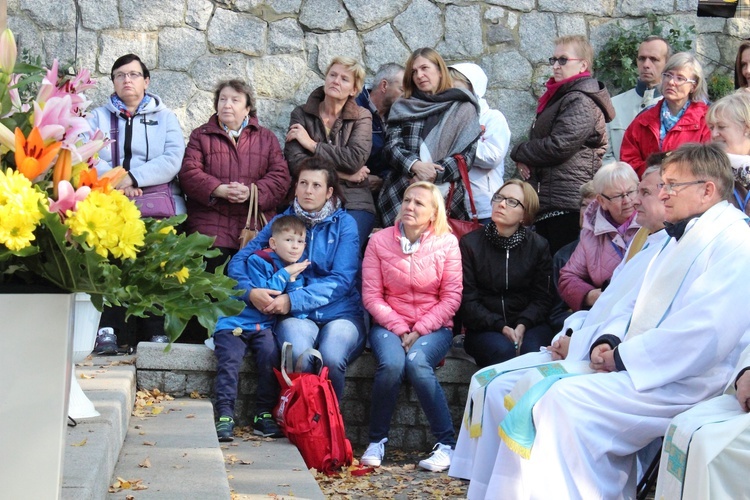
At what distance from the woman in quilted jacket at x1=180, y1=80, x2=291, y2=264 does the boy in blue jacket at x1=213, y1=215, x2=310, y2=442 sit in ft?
1.58

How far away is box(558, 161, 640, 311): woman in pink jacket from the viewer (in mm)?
5785

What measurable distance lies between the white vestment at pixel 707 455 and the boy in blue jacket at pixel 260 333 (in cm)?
262

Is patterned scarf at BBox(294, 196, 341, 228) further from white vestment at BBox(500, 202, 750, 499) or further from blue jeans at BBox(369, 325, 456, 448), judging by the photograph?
white vestment at BBox(500, 202, 750, 499)

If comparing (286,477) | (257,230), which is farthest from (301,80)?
(286,477)

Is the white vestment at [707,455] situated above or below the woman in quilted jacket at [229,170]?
below

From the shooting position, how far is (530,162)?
658 centimetres

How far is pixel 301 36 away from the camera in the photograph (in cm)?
788

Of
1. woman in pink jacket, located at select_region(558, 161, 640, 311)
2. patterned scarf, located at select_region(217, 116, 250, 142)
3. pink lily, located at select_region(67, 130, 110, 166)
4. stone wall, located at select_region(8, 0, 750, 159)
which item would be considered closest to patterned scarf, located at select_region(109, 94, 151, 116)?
patterned scarf, located at select_region(217, 116, 250, 142)

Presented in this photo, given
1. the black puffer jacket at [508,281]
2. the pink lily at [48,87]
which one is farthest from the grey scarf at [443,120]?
the pink lily at [48,87]

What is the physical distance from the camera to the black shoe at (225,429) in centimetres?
539

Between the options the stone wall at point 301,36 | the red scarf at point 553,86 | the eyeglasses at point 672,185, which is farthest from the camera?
the stone wall at point 301,36

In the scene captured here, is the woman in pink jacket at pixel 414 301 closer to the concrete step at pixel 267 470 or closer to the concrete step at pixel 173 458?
the concrete step at pixel 267 470

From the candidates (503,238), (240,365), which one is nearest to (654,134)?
(503,238)

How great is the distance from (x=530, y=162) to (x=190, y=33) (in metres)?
2.85
